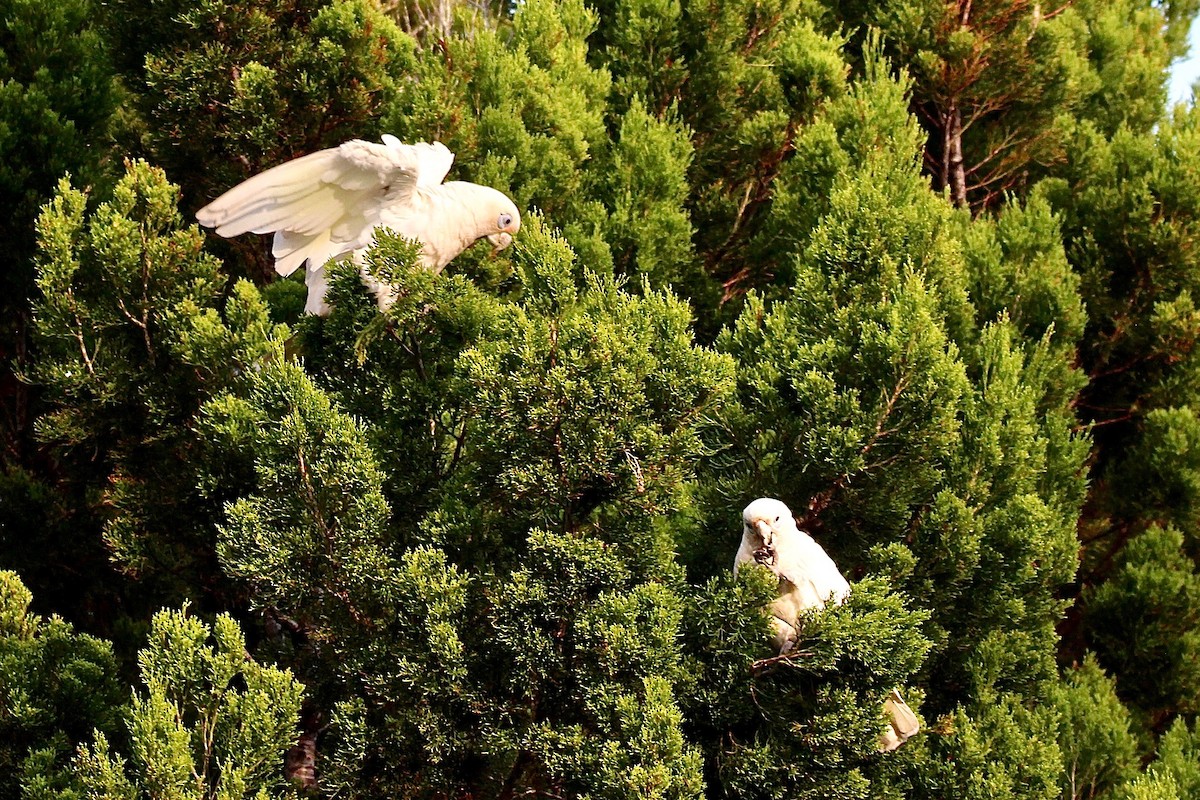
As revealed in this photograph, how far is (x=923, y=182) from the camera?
36.2 feet

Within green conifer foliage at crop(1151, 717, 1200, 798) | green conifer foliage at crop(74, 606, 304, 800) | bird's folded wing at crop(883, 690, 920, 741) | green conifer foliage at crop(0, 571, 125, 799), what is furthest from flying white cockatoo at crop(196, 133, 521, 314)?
green conifer foliage at crop(1151, 717, 1200, 798)

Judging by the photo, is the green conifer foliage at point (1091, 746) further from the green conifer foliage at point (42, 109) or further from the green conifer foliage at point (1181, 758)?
the green conifer foliage at point (42, 109)

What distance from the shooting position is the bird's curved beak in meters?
8.88

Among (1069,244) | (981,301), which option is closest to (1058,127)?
(1069,244)

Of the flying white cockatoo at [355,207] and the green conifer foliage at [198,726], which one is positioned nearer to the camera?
the green conifer foliage at [198,726]

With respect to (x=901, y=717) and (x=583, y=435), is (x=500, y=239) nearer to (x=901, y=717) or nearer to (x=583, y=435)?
(x=583, y=435)

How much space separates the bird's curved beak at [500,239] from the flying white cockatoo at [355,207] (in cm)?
4

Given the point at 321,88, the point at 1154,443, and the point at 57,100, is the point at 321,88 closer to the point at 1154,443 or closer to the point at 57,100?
the point at 57,100

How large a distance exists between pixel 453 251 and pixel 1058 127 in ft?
24.5

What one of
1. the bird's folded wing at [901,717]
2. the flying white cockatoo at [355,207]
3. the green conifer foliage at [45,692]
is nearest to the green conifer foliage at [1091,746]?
the bird's folded wing at [901,717]

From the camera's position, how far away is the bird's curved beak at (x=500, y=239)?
888 cm

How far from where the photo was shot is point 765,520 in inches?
305

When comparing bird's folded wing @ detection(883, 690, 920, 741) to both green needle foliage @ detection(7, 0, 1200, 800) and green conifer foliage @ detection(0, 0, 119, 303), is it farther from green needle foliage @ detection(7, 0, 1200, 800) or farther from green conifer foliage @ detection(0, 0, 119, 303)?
green conifer foliage @ detection(0, 0, 119, 303)

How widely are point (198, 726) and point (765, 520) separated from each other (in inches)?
119
